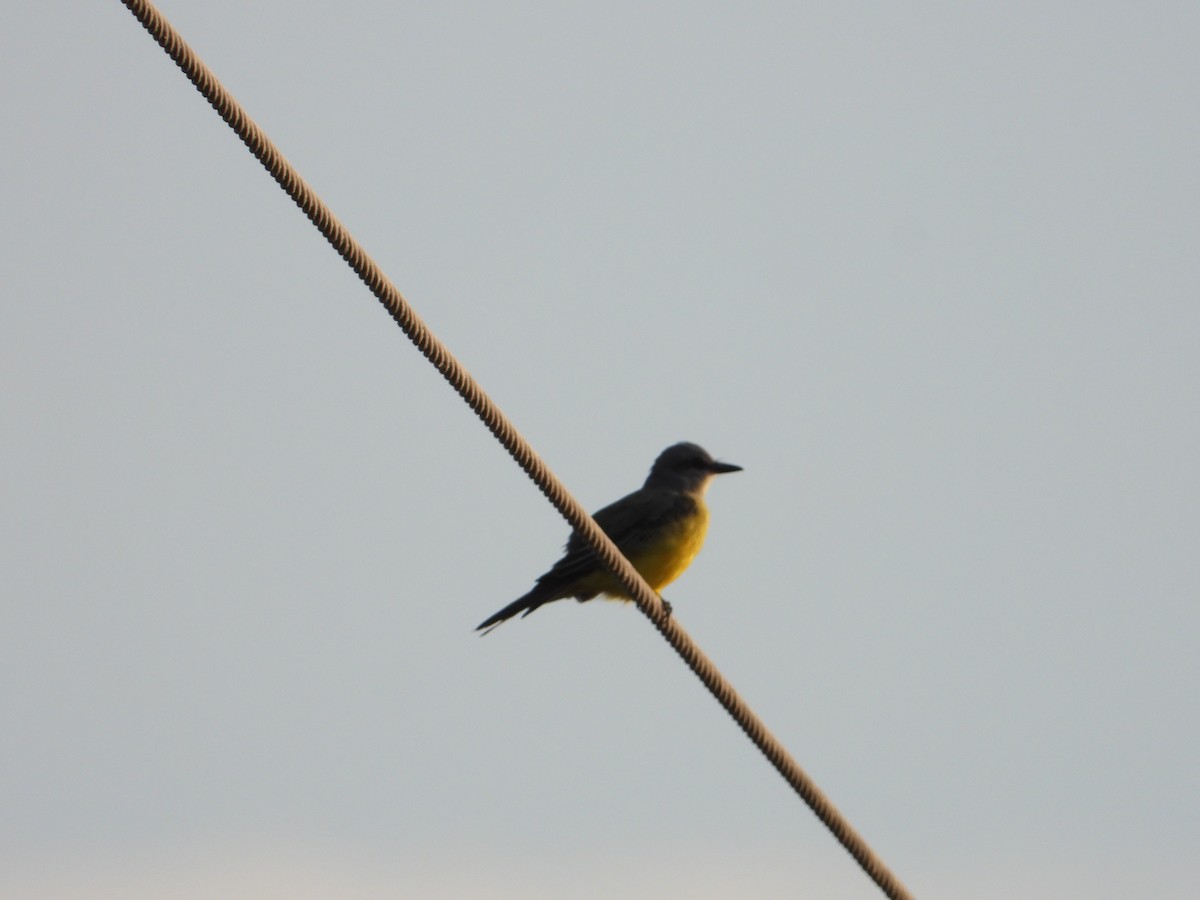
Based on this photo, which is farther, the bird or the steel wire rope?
the bird

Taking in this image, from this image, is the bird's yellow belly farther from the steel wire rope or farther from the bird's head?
the steel wire rope

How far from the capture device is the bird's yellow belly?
455 inches

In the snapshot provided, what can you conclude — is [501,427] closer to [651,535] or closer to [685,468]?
[651,535]

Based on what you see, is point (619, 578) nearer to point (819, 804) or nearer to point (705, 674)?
point (705, 674)

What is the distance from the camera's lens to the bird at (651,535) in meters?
10.9

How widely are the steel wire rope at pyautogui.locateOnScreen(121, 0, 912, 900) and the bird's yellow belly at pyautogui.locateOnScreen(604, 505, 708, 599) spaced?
4.10 m

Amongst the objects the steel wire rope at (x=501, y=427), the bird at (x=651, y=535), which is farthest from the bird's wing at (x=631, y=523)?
Answer: the steel wire rope at (x=501, y=427)

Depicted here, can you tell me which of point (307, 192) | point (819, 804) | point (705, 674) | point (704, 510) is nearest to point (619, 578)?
point (705, 674)

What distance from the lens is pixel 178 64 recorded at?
5250 mm

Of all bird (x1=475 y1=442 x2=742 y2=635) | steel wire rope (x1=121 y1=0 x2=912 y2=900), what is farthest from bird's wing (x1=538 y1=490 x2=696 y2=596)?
steel wire rope (x1=121 y1=0 x2=912 y2=900)

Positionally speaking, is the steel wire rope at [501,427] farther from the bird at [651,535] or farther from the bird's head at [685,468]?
the bird's head at [685,468]

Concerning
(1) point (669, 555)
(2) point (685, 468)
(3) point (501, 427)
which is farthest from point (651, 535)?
(3) point (501, 427)

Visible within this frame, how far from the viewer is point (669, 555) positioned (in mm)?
11594

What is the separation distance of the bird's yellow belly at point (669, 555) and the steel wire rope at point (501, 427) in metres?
4.10
